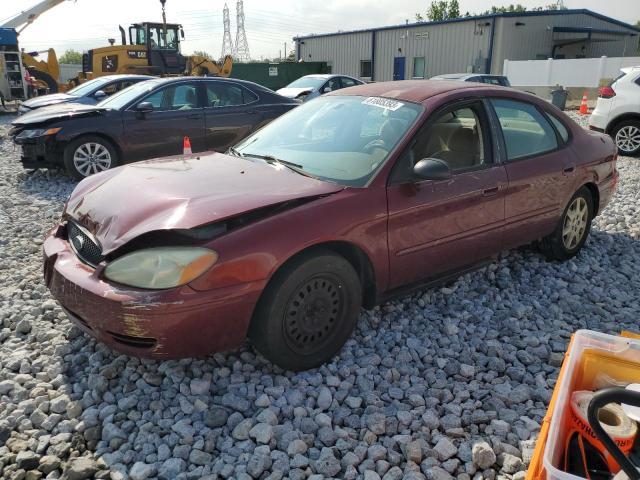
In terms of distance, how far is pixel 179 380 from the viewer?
9.57ft

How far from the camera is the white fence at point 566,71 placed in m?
23.6

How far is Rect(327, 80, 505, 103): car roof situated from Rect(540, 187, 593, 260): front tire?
1.27 m

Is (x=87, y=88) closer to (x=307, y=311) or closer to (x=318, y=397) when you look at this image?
(x=307, y=311)

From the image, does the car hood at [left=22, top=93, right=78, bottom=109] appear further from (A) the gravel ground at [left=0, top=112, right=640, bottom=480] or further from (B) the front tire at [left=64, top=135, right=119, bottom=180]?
(A) the gravel ground at [left=0, top=112, right=640, bottom=480]

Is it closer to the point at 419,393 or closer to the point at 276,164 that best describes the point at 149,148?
the point at 276,164

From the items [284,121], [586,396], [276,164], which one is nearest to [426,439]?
[586,396]

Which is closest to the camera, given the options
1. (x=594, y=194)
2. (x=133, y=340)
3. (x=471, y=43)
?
(x=133, y=340)

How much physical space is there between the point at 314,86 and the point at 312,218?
1168cm

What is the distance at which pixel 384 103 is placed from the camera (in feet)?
11.9

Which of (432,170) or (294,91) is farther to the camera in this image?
(294,91)

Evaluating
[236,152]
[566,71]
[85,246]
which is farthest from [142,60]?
[566,71]

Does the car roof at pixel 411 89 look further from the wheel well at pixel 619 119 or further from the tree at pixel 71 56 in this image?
the tree at pixel 71 56

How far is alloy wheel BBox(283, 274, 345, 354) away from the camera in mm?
2842

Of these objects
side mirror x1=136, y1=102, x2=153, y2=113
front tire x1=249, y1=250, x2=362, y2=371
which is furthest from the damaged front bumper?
side mirror x1=136, y1=102, x2=153, y2=113
